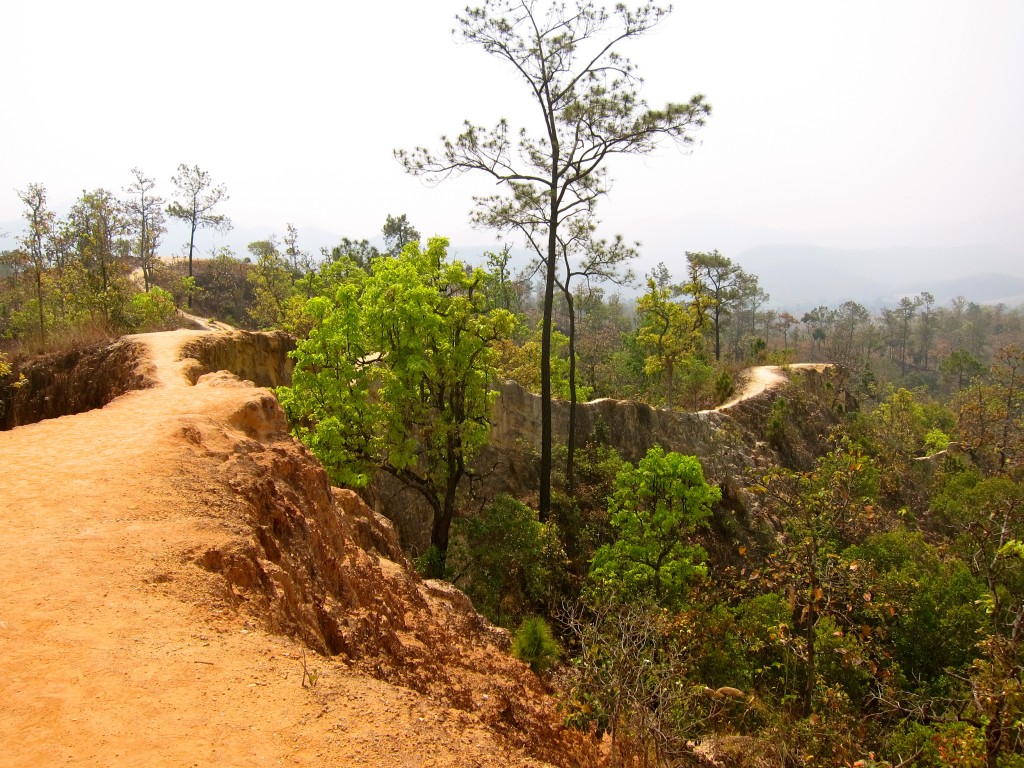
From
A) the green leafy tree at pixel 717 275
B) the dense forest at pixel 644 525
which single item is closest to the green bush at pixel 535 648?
the dense forest at pixel 644 525


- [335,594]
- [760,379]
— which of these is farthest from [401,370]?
[760,379]

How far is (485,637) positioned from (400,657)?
3.18 metres

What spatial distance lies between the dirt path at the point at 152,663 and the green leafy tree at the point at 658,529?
9.94m

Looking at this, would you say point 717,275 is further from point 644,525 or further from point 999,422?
point 644,525

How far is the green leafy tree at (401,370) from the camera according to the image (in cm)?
1378

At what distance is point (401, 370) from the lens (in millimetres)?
14234

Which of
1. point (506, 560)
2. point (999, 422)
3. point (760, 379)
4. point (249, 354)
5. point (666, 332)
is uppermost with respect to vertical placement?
point (666, 332)

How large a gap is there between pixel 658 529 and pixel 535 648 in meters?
6.42

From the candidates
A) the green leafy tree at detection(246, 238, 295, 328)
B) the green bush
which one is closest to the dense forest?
the green bush

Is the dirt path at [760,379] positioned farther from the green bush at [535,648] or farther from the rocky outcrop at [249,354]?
the green bush at [535,648]

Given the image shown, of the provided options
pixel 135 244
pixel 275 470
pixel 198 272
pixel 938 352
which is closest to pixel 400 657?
pixel 275 470

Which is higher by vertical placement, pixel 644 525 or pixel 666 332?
pixel 666 332

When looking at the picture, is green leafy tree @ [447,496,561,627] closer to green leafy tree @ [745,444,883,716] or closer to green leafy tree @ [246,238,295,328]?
green leafy tree @ [745,444,883,716]

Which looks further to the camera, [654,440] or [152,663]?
[654,440]
